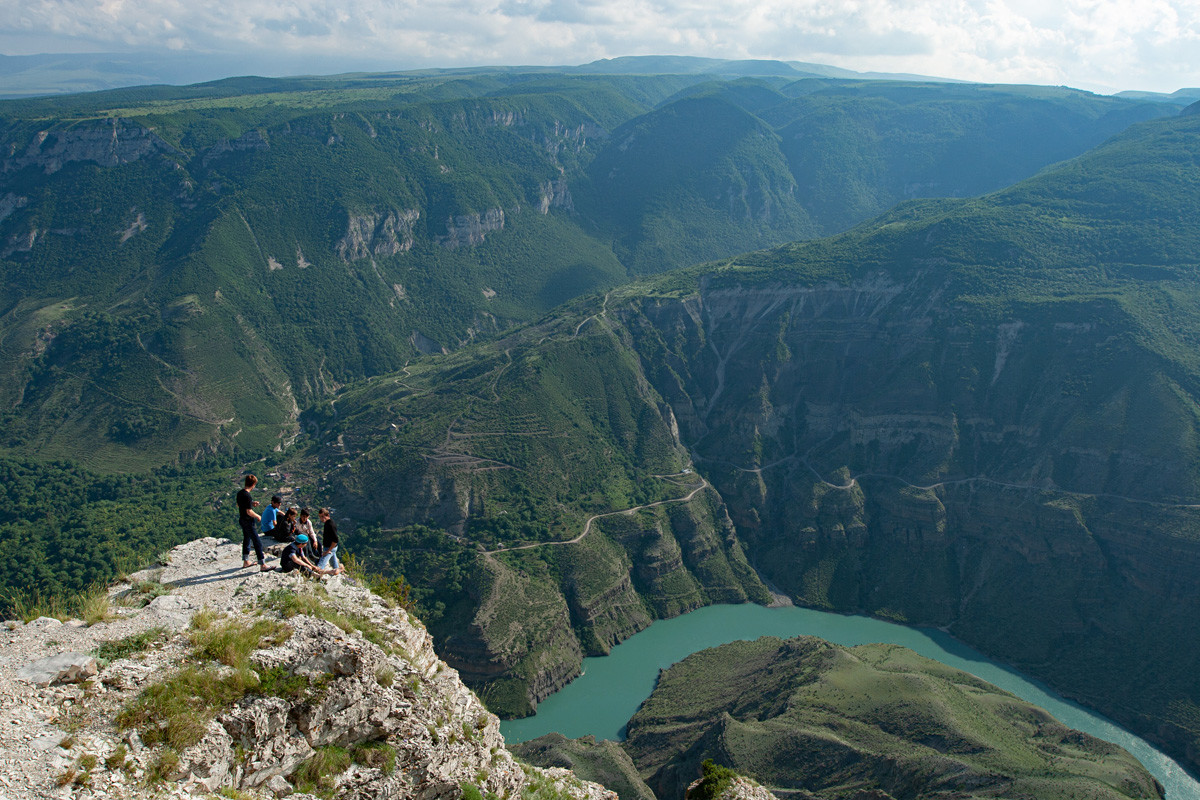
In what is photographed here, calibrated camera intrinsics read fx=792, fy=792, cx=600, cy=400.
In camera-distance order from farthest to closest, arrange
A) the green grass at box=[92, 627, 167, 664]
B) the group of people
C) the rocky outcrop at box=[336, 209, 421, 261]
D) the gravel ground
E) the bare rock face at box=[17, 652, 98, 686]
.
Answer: the rocky outcrop at box=[336, 209, 421, 261] → the group of people → the green grass at box=[92, 627, 167, 664] → the bare rock face at box=[17, 652, 98, 686] → the gravel ground

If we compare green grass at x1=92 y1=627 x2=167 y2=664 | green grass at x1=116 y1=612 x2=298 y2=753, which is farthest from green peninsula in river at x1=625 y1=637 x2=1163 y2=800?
green grass at x1=92 y1=627 x2=167 y2=664

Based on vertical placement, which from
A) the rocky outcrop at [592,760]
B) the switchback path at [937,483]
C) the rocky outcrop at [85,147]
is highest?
the rocky outcrop at [85,147]

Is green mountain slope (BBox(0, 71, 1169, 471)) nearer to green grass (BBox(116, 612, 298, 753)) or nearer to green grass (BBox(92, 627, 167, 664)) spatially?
green grass (BBox(92, 627, 167, 664))

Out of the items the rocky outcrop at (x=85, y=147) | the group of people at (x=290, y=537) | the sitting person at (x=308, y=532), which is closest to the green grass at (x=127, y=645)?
the group of people at (x=290, y=537)

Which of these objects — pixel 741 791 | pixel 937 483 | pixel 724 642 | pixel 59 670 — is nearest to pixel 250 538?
pixel 59 670

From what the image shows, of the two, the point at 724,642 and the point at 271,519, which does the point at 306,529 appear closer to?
the point at 271,519

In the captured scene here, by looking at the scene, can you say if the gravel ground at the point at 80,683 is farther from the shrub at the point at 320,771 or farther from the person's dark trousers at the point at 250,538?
the shrub at the point at 320,771
